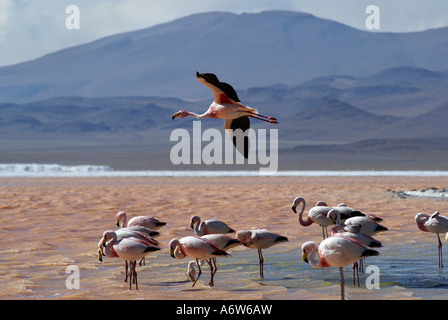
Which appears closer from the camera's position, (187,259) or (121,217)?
(187,259)

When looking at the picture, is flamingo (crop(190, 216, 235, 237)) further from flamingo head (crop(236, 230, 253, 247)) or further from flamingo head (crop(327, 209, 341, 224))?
flamingo head (crop(327, 209, 341, 224))

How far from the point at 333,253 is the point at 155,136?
96.6 meters

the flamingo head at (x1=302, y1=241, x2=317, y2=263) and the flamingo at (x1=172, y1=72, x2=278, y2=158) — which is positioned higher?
the flamingo at (x1=172, y1=72, x2=278, y2=158)

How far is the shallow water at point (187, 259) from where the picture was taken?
8695 mm

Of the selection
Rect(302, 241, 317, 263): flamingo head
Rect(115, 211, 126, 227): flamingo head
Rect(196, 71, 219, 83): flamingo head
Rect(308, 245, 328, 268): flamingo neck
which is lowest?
Rect(308, 245, 328, 268): flamingo neck

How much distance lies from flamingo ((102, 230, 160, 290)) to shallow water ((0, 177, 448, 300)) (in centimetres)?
40

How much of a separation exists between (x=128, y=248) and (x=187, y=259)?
2.73 m

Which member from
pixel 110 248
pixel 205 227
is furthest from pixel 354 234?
pixel 110 248

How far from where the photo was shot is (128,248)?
28.1 ft

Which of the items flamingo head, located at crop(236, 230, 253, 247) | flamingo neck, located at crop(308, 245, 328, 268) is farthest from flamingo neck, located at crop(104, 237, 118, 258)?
flamingo neck, located at crop(308, 245, 328, 268)

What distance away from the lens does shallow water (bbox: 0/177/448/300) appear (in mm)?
8695

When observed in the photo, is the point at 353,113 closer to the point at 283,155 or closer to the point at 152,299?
the point at 283,155

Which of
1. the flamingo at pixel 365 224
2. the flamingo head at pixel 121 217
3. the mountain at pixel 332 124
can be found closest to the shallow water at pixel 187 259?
the flamingo at pixel 365 224

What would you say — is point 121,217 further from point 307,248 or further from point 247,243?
point 307,248
